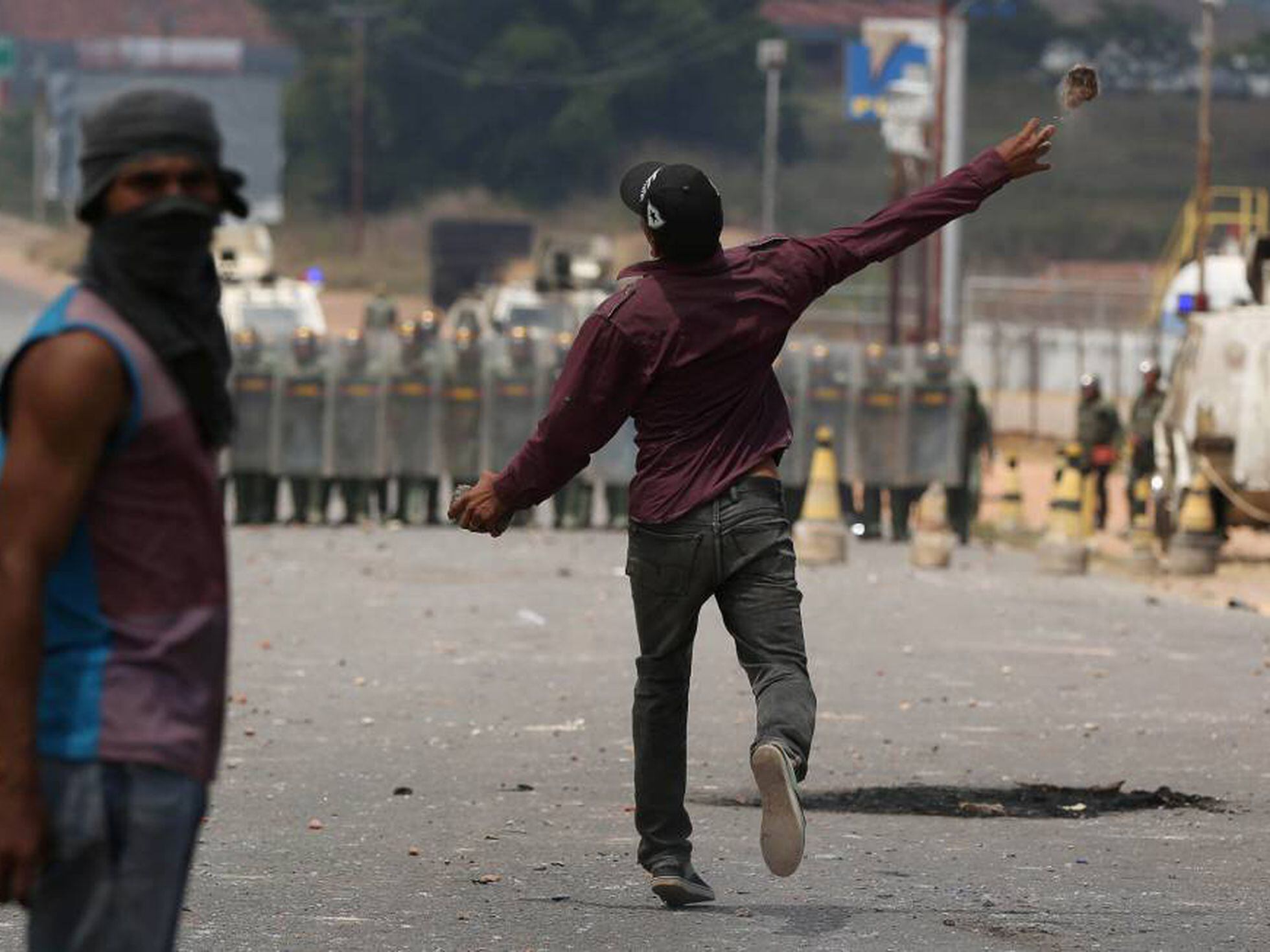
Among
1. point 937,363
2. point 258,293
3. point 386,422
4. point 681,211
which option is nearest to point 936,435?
point 937,363

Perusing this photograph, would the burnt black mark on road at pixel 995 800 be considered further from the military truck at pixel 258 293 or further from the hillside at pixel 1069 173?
the hillside at pixel 1069 173

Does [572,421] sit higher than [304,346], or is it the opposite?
[572,421]

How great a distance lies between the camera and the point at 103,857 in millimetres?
4348

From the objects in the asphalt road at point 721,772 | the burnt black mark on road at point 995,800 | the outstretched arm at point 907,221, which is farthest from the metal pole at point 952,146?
the outstretched arm at point 907,221

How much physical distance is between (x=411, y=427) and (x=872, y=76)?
27.5 metres

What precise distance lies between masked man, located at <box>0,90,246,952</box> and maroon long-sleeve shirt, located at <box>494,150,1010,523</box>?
128 inches

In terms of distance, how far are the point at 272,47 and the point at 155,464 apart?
97.6m

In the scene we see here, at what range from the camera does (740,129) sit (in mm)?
93812

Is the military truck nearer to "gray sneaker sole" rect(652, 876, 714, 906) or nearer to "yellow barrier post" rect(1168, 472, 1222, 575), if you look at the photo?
"yellow barrier post" rect(1168, 472, 1222, 575)

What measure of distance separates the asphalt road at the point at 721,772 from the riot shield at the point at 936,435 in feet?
19.9

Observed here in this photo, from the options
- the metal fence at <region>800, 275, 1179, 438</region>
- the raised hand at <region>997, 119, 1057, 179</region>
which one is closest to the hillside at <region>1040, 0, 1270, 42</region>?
the metal fence at <region>800, 275, 1179, 438</region>

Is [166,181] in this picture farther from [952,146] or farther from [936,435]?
[952,146]

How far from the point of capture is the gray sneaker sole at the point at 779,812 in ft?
23.5

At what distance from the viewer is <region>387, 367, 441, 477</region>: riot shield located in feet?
85.6
